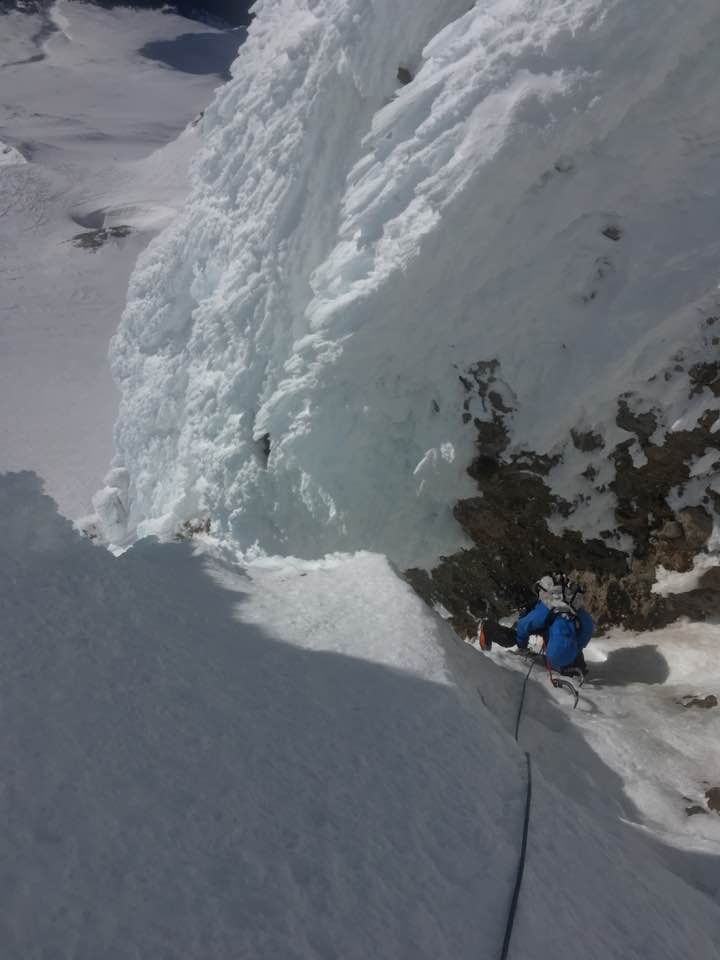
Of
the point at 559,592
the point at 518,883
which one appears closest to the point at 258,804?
the point at 518,883

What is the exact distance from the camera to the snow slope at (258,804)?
5.48 ft

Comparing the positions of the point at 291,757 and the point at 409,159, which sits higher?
the point at 409,159

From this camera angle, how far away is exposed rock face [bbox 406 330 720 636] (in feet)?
18.4

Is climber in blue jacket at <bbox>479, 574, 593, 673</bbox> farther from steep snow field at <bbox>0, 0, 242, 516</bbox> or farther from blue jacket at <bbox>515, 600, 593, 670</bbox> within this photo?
steep snow field at <bbox>0, 0, 242, 516</bbox>

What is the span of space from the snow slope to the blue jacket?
54.1 inches

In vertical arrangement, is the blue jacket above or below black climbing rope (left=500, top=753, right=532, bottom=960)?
below

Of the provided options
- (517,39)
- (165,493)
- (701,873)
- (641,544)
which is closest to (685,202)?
(517,39)

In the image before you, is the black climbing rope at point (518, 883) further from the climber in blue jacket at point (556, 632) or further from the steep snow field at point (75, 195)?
the steep snow field at point (75, 195)

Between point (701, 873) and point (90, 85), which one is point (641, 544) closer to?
point (701, 873)

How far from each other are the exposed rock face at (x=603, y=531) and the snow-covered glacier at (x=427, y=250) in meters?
0.11

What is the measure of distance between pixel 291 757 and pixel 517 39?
16.6 ft

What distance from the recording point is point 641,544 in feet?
19.5

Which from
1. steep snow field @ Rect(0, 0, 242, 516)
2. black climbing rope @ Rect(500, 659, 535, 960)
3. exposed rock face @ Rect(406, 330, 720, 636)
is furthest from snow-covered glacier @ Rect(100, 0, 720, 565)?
steep snow field @ Rect(0, 0, 242, 516)

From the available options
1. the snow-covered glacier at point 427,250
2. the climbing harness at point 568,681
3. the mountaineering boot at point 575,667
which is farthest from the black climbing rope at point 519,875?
the snow-covered glacier at point 427,250
